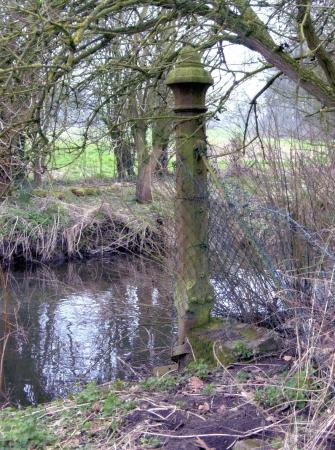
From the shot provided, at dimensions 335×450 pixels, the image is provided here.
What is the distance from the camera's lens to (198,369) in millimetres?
4125

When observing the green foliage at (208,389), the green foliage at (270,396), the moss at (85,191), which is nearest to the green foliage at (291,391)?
the green foliage at (270,396)

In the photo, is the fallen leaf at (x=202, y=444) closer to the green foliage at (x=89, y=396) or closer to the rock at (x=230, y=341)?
the rock at (x=230, y=341)

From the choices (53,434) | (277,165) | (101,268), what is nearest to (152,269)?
(277,165)

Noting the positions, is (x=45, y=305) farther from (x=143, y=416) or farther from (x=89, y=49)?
(x=143, y=416)

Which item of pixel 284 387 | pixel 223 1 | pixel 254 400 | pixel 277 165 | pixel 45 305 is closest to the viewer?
pixel 284 387

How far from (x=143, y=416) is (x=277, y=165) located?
2562mm

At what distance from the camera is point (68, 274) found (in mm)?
12664

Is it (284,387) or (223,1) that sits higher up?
(223,1)

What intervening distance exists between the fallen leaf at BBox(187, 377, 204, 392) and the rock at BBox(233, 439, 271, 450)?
2.73 feet

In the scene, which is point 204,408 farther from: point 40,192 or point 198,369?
point 40,192

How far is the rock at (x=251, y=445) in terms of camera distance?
9.04 ft

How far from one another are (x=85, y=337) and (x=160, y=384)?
4747 millimetres

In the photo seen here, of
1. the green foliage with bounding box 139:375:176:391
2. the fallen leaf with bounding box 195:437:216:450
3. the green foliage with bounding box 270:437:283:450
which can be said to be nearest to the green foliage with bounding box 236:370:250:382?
the green foliage with bounding box 139:375:176:391

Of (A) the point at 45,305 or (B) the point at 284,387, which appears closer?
(B) the point at 284,387
